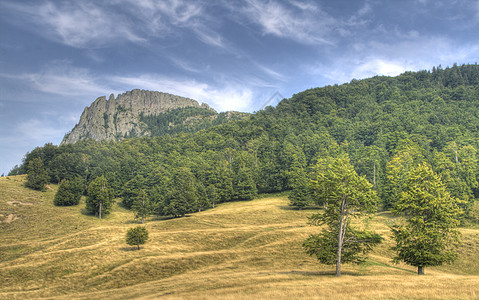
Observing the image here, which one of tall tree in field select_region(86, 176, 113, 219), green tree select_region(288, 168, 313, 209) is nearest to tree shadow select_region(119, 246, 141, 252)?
green tree select_region(288, 168, 313, 209)

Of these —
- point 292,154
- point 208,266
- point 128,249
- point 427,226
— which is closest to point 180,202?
point 128,249

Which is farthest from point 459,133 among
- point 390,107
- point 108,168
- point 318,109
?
point 108,168

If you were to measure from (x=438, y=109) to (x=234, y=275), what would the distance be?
175m

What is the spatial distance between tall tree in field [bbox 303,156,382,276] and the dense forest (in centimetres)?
5065

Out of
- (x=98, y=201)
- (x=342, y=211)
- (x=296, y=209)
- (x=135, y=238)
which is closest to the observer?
(x=342, y=211)

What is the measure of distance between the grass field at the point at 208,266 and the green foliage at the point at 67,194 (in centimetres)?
2308

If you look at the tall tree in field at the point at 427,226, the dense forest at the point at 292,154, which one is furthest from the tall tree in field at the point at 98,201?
the tall tree in field at the point at 427,226

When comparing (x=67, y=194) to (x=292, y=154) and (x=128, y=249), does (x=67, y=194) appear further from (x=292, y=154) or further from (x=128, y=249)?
(x=292, y=154)

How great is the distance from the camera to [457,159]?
100500mm

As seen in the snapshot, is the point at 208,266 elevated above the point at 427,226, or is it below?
below

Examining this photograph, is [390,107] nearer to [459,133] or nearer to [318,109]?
[318,109]

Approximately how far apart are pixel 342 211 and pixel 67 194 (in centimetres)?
10595

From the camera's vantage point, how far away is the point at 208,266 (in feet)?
132

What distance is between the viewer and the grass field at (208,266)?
2333 cm
